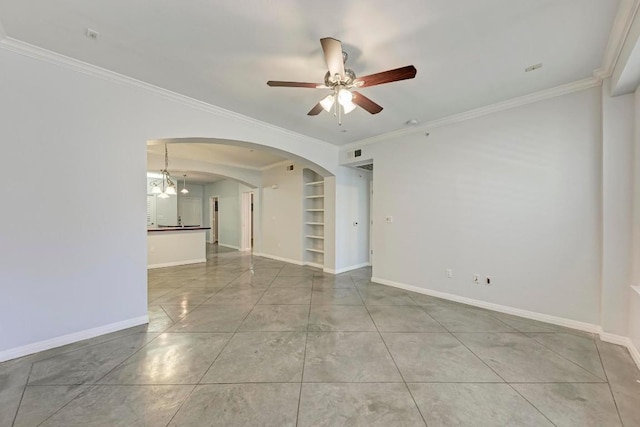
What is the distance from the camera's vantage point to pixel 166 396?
1.78 meters

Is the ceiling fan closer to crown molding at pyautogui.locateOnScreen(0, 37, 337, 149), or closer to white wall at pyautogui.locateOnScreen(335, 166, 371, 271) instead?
crown molding at pyautogui.locateOnScreen(0, 37, 337, 149)

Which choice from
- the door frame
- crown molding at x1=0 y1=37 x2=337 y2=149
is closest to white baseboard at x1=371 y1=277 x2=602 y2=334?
crown molding at x1=0 y1=37 x2=337 y2=149

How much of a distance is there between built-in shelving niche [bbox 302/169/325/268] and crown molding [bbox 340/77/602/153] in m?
2.22

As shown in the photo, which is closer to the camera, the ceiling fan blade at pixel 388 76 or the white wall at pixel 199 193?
the ceiling fan blade at pixel 388 76

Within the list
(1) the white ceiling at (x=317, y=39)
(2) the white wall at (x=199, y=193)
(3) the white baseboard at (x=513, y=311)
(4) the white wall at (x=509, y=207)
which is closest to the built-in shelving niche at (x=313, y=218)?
(4) the white wall at (x=509, y=207)

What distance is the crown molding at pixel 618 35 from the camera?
1.74 meters

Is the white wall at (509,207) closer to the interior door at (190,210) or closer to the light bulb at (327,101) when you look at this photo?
the light bulb at (327,101)

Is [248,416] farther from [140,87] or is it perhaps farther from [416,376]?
[140,87]

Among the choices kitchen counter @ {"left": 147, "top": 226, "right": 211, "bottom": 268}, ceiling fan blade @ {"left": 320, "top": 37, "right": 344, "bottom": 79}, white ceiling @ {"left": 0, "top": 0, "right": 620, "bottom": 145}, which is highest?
white ceiling @ {"left": 0, "top": 0, "right": 620, "bottom": 145}

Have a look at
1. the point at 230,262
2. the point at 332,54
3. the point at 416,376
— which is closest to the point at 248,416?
the point at 416,376

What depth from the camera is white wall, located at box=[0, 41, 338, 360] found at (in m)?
2.21

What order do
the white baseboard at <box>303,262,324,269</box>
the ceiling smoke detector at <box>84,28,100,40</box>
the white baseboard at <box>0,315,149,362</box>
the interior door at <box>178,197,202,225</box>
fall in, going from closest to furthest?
the ceiling smoke detector at <box>84,28,100,40</box> → the white baseboard at <box>0,315,149,362</box> → the white baseboard at <box>303,262,324,269</box> → the interior door at <box>178,197,202,225</box>

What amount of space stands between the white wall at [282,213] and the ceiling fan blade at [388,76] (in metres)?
4.53

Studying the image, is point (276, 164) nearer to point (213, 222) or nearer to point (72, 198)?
point (72, 198)
